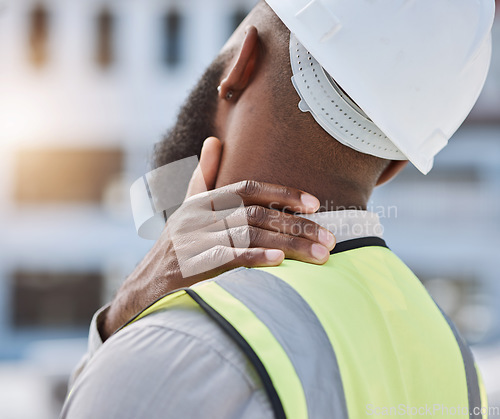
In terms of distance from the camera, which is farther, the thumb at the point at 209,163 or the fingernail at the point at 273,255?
the thumb at the point at 209,163

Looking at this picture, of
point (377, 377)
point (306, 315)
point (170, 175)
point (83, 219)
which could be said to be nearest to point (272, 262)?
point (306, 315)

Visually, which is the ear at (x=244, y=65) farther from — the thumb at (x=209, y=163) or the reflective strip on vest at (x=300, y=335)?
the reflective strip on vest at (x=300, y=335)

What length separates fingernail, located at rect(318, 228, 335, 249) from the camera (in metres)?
1.25

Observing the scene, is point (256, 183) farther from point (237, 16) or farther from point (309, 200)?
point (237, 16)

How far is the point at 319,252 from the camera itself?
1.23 m

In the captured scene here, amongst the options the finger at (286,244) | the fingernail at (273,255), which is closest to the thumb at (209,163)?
the finger at (286,244)

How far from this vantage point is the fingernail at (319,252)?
1.22 metres

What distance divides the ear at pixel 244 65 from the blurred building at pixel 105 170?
13859 mm

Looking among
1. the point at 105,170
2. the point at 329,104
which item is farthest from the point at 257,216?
the point at 105,170

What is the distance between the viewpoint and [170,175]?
1.85 meters

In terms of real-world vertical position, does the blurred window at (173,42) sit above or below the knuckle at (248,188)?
above

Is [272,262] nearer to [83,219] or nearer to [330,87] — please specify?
[330,87]

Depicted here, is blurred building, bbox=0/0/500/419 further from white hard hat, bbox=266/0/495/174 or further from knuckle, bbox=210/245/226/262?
knuckle, bbox=210/245/226/262

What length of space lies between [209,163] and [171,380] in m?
Answer: 0.68
